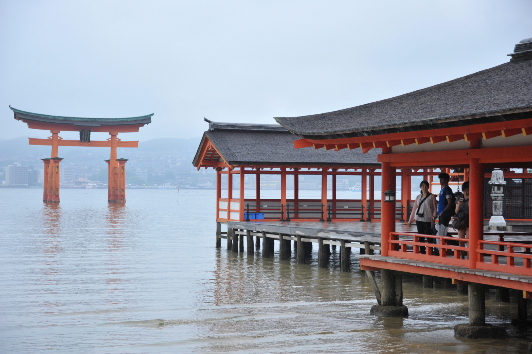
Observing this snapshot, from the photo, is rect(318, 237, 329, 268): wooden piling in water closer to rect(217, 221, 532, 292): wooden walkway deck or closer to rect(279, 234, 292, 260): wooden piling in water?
rect(217, 221, 532, 292): wooden walkway deck

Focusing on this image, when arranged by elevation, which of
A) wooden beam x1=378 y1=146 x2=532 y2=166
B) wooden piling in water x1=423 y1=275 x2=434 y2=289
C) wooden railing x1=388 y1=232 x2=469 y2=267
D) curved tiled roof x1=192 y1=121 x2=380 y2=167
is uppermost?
curved tiled roof x1=192 y1=121 x2=380 y2=167

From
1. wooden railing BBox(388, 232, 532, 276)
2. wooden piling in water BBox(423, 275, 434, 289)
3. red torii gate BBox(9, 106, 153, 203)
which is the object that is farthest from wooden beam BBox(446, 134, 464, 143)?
red torii gate BBox(9, 106, 153, 203)

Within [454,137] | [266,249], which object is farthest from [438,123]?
[266,249]

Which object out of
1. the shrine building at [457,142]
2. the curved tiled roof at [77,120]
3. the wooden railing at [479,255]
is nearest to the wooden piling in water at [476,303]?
the shrine building at [457,142]

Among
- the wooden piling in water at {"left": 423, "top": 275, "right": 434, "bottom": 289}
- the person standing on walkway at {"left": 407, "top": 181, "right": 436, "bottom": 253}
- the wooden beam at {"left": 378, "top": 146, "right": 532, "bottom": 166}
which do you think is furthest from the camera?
the wooden piling in water at {"left": 423, "top": 275, "right": 434, "bottom": 289}

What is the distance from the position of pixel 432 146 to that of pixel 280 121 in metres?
3.58

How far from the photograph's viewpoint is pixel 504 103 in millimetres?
9555

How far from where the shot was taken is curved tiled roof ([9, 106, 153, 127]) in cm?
6050

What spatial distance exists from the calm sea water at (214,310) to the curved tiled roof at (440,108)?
3.24 m

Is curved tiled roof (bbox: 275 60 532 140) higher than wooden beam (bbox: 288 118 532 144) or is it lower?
higher

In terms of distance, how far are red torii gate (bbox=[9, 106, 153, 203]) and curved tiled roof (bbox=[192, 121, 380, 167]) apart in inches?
1521

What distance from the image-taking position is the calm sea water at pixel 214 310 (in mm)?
10398

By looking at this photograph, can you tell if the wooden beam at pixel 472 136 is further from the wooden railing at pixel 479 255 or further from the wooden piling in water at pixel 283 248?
the wooden piling in water at pixel 283 248

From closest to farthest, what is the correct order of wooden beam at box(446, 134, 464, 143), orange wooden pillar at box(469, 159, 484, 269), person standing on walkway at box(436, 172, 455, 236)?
orange wooden pillar at box(469, 159, 484, 269)
wooden beam at box(446, 134, 464, 143)
person standing on walkway at box(436, 172, 455, 236)
